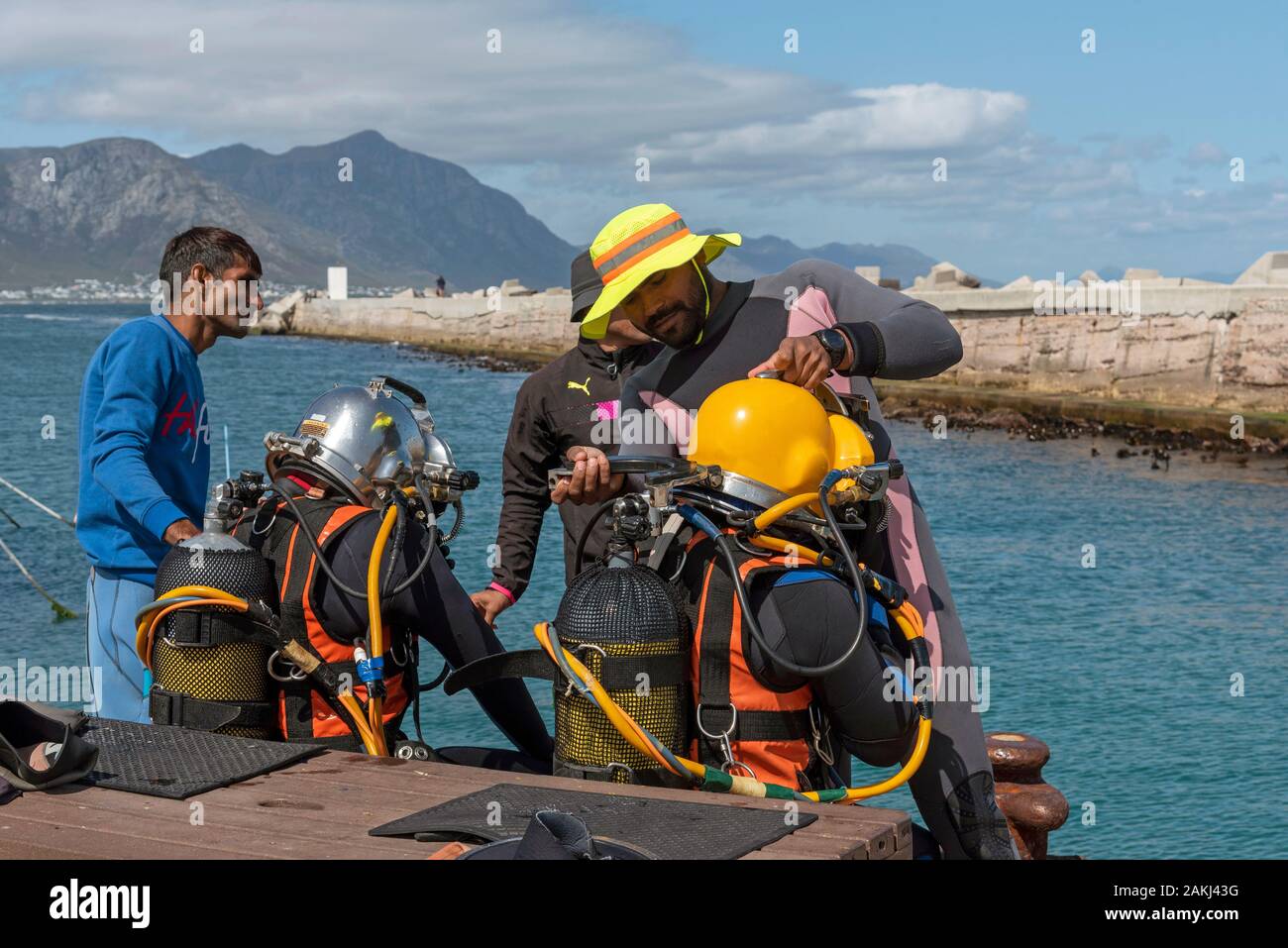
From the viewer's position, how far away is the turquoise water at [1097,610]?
10094mm

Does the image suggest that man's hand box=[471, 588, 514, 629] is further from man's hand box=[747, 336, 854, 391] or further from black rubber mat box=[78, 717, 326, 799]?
man's hand box=[747, 336, 854, 391]

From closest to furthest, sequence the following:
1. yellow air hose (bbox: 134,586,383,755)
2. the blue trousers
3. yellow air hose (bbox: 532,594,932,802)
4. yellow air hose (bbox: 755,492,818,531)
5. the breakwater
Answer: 1. yellow air hose (bbox: 532,594,932,802)
2. yellow air hose (bbox: 755,492,818,531)
3. yellow air hose (bbox: 134,586,383,755)
4. the blue trousers
5. the breakwater

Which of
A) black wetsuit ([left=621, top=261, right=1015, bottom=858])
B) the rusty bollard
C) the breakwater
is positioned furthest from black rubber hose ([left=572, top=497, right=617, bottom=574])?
the breakwater

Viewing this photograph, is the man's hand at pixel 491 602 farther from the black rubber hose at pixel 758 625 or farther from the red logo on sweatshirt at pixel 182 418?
the black rubber hose at pixel 758 625

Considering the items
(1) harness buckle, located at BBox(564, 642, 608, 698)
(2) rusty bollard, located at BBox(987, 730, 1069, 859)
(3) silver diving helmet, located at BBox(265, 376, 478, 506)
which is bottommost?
(2) rusty bollard, located at BBox(987, 730, 1069, 859)

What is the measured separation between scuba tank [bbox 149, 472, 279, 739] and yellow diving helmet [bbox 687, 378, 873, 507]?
132cm

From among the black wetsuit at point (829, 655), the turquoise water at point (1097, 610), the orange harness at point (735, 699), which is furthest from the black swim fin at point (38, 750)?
the turquoise water at point (1097, 610)

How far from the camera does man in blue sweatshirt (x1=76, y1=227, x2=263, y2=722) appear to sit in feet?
14.9

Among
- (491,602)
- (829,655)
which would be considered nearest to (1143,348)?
(491,602)

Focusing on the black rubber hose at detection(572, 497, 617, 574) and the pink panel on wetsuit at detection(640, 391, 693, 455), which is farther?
the pink panel on wetsuit at detection(640, 391, 693, 455)

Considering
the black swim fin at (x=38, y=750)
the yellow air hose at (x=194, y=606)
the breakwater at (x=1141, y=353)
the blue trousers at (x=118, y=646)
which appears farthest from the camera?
the breakwater at (x=1141, y=353)

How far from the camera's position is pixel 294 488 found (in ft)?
14.3

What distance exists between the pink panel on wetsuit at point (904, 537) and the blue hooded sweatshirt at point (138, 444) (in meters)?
1.95

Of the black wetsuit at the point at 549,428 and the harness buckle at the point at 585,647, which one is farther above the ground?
the black wetsuit at the point at 549,428
